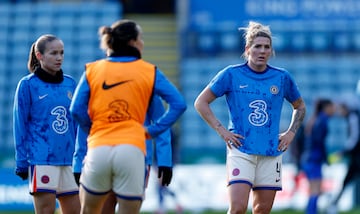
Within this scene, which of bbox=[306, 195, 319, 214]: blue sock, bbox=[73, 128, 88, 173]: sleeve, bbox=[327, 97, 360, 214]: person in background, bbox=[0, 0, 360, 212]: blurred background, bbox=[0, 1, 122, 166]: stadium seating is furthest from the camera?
bbox=[0, 1, 122, 166]: stadium seating

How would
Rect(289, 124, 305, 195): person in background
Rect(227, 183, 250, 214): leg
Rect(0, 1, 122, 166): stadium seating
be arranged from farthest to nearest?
1. Rect(0, 1, 122, 166): stadium seating
2. Rect(289, 124, 305, 195): person in background
3. Rect(227, 183, 250, 214): leg

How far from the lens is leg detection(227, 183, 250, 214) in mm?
8758

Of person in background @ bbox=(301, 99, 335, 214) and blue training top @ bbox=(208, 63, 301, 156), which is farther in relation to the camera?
person in background @ bbox=(301, 99, 335, 214)

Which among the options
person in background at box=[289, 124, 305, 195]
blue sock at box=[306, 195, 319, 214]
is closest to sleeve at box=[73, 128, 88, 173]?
blue sock at box=[306, 195, 319, 214]

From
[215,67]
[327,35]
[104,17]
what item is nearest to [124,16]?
[104,17]

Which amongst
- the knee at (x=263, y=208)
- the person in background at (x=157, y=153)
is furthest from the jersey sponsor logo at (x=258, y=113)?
the person in background at (x=157, y=153)

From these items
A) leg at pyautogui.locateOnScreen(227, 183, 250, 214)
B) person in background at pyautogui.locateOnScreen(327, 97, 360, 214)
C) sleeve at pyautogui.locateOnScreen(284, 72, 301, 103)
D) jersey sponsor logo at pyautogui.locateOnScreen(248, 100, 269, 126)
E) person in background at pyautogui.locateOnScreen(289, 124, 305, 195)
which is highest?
sleeve at pyautogui.locateOnScreen(284, 72, 301, 103)

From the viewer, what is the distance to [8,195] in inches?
797

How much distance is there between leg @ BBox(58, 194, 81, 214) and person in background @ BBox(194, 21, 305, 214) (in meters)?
1.36

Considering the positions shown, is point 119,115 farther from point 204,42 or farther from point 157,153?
point 204,42

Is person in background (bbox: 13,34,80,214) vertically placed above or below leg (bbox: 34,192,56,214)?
above

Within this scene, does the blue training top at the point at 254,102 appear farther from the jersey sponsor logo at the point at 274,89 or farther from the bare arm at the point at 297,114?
the bare arm at the point at 297,114

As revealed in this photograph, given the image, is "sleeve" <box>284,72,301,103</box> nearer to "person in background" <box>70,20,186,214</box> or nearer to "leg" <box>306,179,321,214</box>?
"person in background" <box>70,20,186,214</box>

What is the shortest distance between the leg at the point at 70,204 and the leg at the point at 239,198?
1370 mm
